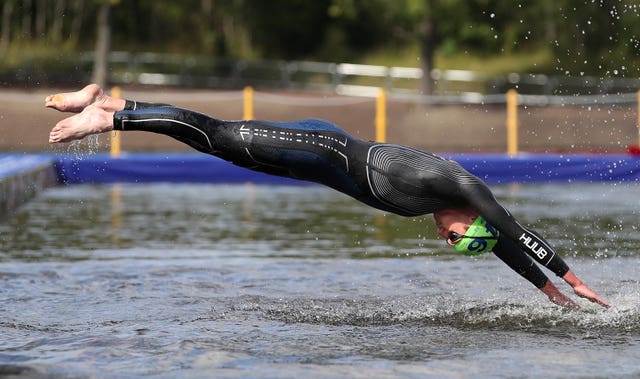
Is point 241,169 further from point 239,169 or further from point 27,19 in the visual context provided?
point 27,19

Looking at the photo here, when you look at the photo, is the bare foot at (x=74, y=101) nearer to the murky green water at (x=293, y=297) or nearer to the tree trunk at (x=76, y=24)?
the murky green water at (x=293, y=297)

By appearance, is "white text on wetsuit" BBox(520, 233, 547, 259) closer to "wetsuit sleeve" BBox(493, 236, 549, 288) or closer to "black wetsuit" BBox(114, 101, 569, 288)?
"black wetsuit" BBox(114, 101, 569, 288)

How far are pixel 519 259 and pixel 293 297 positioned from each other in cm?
163

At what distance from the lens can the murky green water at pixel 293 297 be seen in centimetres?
633

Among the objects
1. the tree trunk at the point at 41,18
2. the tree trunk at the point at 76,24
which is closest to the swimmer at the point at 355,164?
the tree trunk at the point at 76,24

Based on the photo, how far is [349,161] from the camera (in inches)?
306

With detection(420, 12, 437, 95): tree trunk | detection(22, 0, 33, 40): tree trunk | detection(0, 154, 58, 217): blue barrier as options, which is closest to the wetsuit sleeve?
detection(0, 154, 58, 217): blue barrier

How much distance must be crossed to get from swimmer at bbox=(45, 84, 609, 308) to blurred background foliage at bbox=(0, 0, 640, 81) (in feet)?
100

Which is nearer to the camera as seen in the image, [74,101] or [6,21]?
[74,101]

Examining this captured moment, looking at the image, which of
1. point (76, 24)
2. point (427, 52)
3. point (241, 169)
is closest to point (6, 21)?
point (76, 24)

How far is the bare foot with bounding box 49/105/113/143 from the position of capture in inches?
288

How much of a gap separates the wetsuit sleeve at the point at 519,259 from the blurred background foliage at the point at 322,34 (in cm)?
3030

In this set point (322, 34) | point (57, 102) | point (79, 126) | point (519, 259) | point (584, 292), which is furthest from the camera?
point (322, 34)

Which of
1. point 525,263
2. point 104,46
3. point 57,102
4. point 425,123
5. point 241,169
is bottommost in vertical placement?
point 525,263
